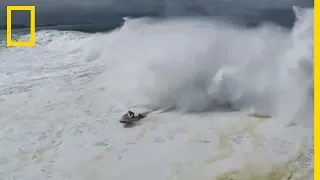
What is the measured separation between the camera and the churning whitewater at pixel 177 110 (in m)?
5.56

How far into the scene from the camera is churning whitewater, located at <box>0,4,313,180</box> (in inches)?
219

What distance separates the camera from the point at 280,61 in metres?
8.07

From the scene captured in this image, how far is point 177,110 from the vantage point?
768 centimetres

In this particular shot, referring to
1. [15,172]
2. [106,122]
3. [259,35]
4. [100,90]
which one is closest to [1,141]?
[15,172]

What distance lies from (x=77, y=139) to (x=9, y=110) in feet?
7.58

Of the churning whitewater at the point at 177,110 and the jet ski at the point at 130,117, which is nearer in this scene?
the churning whitewater at the point at 177,110

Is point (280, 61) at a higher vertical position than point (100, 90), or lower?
A: higher

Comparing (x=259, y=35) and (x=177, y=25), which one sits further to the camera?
(x=177, y=25)

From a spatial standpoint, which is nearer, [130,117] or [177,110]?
[130,117]

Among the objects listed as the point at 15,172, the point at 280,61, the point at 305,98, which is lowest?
the point at 15,172

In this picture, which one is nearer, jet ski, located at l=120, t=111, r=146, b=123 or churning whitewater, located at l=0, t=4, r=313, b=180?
churning whitewater, located at l=0, t=4, r=313, b=180

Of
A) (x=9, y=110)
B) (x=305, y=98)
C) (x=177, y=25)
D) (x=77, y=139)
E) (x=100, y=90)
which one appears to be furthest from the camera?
(x=177, y=25)

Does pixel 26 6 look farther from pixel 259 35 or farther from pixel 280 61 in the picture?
pixel 280 61

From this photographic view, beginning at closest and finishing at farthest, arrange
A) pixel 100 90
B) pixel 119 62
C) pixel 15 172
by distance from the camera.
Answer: pixel 15 172, pixel 100 90, pixel 119 62
